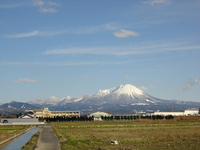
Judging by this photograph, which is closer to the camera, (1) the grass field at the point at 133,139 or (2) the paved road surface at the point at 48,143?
(1) the grass field at the point at 133,139

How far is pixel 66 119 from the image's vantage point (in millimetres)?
178250

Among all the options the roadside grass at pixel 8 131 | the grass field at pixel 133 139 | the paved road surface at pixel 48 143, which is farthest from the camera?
the roadside grass at pixel 8 131

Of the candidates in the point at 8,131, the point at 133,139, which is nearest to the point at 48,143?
the point at 133,139

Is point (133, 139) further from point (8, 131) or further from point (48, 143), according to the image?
point (8, 131)

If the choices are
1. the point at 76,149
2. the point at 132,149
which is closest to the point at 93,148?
the point at 76,149

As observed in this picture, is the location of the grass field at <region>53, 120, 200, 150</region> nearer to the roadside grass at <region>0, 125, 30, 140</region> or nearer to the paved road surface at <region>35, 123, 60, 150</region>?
the paved road surface at <region>35, 123, 60, 150</region>

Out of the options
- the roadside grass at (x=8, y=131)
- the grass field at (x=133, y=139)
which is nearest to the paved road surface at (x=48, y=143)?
the grass field at (x=133, y=139)

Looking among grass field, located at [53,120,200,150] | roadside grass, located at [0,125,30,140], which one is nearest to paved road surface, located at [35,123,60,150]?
grass field, located at [53,120,200,150]

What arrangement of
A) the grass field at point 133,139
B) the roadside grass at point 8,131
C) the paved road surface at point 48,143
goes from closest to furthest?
the grass field at point 133,139 → the paved road surface at point 48,143 → the roadside grass at point 8,131

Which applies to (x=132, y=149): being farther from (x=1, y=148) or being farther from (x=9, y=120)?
(x=9, y=120)

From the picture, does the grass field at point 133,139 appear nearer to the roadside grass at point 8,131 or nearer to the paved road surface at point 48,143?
the paved road surface at point 48,143

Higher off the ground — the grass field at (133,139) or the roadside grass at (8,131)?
the roadside grass at (8,131)

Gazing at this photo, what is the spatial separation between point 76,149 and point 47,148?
321 centimetres

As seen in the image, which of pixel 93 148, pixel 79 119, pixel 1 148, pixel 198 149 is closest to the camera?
pixel 198 149
